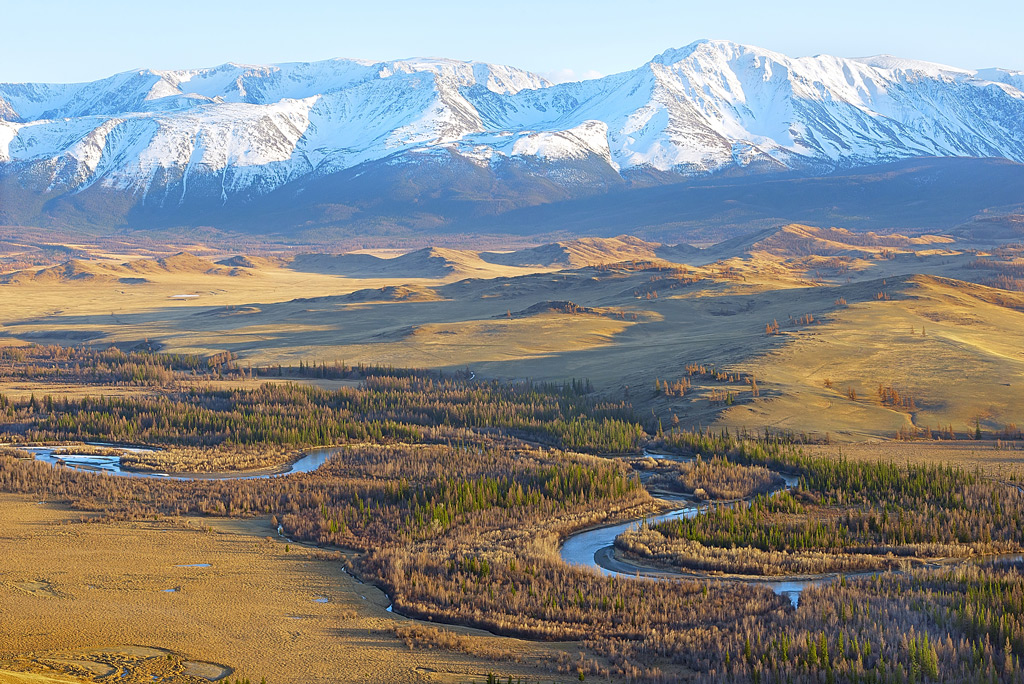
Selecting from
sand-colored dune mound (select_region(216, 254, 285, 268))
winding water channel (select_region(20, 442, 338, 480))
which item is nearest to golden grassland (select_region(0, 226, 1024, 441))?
winding water channel (select_region(20, 442, 338, 480))

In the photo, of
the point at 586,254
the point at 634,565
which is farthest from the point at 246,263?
the point at 634,565

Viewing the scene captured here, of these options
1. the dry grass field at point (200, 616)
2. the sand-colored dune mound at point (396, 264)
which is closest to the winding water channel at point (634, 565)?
the dry grass field at point (200, 616)

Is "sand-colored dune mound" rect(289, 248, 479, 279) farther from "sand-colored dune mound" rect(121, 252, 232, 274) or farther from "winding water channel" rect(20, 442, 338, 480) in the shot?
"winding water channel" rect(20, 442, 338, 480)

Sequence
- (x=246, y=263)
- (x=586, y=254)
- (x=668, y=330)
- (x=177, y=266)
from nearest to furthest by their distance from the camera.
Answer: (x=668, y=330) → (x=177, y=266) → (x=246, y=263) → (x=586, y=254)

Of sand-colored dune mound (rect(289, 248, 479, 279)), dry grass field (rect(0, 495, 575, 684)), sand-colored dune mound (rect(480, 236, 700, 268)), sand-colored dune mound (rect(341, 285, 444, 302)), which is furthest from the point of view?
sand-colored dune mound (rect(480, 236, 700, 268))

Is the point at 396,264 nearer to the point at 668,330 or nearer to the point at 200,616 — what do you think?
the point at 668,330

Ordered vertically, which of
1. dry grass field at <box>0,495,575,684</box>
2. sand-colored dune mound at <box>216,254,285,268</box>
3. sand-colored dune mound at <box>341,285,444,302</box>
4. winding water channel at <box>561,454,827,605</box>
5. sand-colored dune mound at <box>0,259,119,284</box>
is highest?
dry grass field at <box>0,495,575,684</box>

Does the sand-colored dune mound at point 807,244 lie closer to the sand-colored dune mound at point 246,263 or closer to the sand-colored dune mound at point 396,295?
the sand-colored dune mound at point 396,295

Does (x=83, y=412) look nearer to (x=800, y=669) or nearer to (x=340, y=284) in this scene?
(x=800, y=669)
